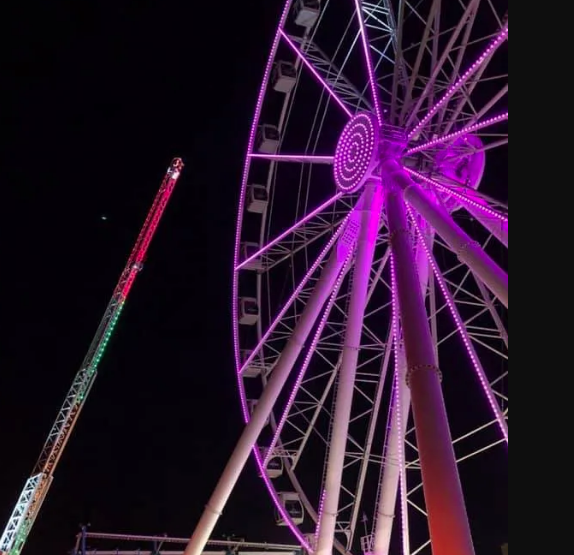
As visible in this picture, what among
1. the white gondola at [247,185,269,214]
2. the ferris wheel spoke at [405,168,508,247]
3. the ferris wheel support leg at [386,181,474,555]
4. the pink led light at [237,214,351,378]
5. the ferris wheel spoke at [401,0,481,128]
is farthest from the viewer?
the white gondola at [247,185,269,214]

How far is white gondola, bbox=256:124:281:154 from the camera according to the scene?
18438 millimetres

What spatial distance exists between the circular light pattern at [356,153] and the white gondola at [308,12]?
4.54 meters

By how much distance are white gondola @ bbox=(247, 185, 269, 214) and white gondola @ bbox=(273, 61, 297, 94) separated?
2.84 meters

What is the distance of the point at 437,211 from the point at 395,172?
6.55 ft

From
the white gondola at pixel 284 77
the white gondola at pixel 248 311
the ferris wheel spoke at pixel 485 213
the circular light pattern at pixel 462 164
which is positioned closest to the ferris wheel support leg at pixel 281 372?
the circular light pattern at pixel 462 164

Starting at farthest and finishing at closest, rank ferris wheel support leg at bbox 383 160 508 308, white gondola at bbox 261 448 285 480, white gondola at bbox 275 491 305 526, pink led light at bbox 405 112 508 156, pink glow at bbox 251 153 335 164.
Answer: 1. white gondola at bbox 261 448 285 480
2. white gondola at bbox 275 491 305 526
3. pink glow at bbox 251 153 335 164
4. pink led light at bbox 405 112 508 156
5. ferris wheel support leg at bbox 383 160 508 308

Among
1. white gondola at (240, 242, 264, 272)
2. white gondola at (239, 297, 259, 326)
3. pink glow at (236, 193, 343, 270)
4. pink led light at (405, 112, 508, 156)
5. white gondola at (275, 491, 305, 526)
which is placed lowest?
white gondola at (275, 491, 305, 526)

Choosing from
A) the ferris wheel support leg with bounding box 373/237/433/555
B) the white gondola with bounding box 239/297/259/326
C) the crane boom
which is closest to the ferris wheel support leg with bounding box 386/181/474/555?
the ferris wheel support leg with bounding box 373/237/433/555

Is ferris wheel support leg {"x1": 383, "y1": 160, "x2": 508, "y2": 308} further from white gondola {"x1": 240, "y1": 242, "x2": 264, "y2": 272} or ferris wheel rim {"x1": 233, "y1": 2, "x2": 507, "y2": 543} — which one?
white gondola {"x1": 240, "y1": 242, "x2": 264, "y2": 272}

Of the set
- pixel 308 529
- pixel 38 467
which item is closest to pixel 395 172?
pixel 308 529

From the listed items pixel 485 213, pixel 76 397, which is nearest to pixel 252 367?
pixel 485 213

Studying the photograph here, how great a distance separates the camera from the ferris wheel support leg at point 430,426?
7.65 m

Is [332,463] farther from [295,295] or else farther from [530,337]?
[530,337]

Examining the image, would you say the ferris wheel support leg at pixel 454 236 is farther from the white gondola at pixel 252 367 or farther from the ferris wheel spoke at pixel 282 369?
the white gondola at pixel 252 367
